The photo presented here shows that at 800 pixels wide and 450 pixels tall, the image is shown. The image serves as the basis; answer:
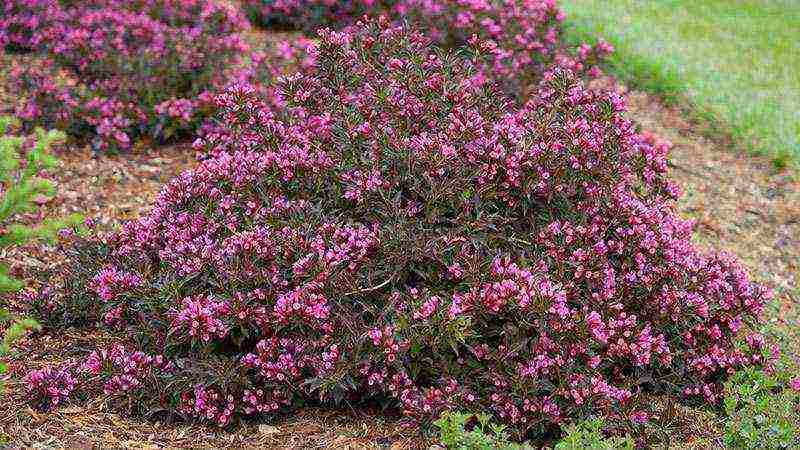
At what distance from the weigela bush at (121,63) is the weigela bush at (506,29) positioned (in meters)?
1.46

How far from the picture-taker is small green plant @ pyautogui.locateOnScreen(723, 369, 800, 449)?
3.44m

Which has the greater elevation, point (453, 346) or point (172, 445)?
point (453, 346)

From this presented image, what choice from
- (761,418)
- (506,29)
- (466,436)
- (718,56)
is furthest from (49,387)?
(718,56)

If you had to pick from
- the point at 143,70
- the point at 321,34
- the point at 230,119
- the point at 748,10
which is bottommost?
the point at 748,10

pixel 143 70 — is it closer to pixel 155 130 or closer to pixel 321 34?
pixel 155 130

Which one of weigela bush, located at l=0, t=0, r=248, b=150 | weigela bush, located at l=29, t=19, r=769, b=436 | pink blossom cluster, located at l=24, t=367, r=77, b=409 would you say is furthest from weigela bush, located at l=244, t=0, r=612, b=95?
pink blossom cluster, located at l=24, t=367, r=77, b=409

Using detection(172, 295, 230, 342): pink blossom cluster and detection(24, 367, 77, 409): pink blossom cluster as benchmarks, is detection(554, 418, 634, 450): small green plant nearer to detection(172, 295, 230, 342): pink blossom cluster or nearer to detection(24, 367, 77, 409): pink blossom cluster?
detection(172, 295, 230, 342): pink blossom cluster

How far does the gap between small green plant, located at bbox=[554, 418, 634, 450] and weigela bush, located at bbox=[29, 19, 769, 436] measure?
0.53 ft

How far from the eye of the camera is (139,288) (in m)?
3.92

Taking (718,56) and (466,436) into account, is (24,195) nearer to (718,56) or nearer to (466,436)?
(466,436)

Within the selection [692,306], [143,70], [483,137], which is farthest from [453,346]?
[143,70]

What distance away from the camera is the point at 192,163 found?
6.78 meters

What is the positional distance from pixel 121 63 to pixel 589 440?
495 centimetres

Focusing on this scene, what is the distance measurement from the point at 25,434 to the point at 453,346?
1655 mm
